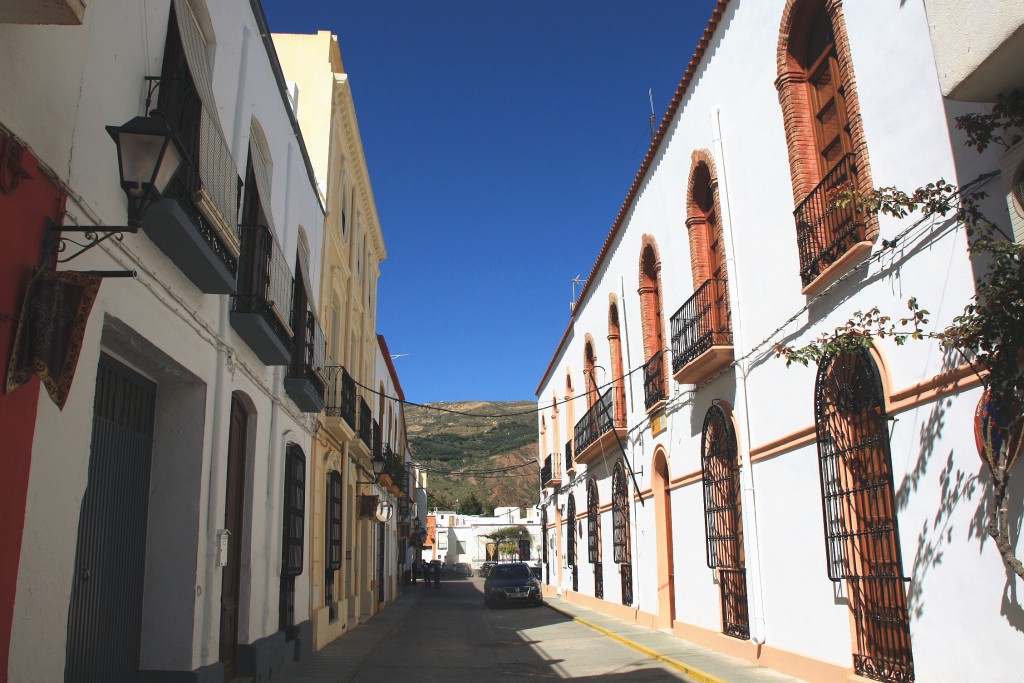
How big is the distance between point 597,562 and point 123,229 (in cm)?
1775

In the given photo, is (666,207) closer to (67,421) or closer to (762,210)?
(762,210)

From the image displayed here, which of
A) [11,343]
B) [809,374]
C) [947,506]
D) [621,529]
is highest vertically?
[809,374]

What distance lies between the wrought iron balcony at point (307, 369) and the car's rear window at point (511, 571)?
13.8m

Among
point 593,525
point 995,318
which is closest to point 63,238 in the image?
point 995,318

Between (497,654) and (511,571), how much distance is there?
41.6ft

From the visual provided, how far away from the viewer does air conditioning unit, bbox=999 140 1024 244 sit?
202 inches

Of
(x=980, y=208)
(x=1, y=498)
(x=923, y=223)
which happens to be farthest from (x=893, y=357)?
(x=1, y=498)

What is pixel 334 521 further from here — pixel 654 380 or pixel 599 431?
pixel 599 431

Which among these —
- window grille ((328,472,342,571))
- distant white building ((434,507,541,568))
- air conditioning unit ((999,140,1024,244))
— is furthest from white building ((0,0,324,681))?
distant white building ((434,507,541,568))

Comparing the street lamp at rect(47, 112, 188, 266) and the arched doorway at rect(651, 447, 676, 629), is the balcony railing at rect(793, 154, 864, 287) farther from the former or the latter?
the arched doorway at rect(651, 447, 676, 629)

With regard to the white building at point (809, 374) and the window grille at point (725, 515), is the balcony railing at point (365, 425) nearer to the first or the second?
the white building at point (809, 374)

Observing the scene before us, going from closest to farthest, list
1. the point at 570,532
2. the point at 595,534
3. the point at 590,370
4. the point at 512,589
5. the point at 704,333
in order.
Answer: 1. the point at 704,333
2. the point at 595,534
3. the point at 590,370
4. the point at 512,589
5. the point at 570,532

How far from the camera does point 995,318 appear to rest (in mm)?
5125

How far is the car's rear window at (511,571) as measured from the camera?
81.4 feet
